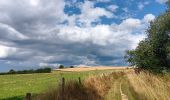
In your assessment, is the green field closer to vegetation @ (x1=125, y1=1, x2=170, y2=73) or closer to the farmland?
the farmland

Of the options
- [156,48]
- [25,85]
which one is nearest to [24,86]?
[25,85]

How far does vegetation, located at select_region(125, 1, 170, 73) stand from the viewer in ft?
184

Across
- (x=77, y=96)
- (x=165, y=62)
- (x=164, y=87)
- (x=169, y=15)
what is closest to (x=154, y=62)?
(x=165, y=62)

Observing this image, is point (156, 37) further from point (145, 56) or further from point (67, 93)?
point (67, 93)

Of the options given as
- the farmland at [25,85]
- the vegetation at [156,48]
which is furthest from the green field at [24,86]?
the vegetation at [156,48]

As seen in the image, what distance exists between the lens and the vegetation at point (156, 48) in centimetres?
5609

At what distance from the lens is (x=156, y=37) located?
189 ft

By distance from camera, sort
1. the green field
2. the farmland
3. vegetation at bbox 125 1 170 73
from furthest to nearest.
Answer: vegetation at bbox 125 1 170 73
the farmland
the green field

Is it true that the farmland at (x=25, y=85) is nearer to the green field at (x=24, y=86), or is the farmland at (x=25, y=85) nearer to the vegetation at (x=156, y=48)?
the green field at (x=24, y=86)

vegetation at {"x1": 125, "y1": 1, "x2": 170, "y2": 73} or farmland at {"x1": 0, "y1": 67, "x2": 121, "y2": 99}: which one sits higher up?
vegetation at {"x1": 125, "y1": 1, "x2": 170, "y2": 73}

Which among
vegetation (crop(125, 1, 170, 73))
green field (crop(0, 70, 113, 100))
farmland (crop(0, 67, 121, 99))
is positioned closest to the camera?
green field (crop(0, 70, 113, 100))

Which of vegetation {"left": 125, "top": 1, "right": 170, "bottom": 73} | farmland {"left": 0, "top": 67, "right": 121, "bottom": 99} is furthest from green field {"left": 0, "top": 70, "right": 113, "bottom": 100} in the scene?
vegetation {"left": 125, "top": 1, "right": 170, "bottom": 73}

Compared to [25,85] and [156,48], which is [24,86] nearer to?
[25,85]

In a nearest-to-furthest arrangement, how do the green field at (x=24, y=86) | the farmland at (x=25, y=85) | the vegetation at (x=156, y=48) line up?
the green field at (x=24, y=86) → the farmland at (x=25, y=85) → the vegetation at (x=156, y=48)
